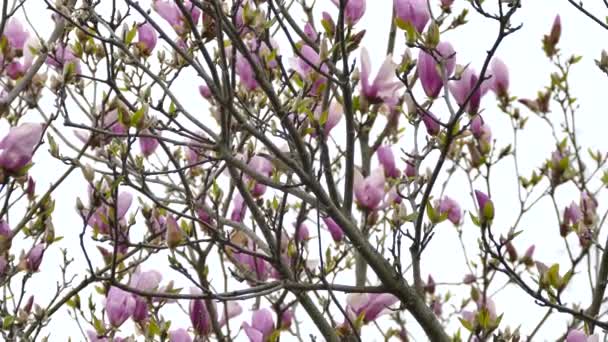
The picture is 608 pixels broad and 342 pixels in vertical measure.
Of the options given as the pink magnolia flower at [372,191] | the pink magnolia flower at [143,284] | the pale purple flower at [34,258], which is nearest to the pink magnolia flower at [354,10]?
the pink magnolia flower at [372,191]

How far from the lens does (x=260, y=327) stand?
6.84 ft

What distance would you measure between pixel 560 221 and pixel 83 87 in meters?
1.46

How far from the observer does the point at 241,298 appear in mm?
1651

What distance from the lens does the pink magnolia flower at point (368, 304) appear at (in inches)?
76.1

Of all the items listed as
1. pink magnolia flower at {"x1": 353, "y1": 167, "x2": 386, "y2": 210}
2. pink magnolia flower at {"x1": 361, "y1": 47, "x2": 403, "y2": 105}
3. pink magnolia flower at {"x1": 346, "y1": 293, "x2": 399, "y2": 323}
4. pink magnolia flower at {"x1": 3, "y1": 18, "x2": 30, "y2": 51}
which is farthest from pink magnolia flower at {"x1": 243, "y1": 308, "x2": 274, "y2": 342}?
pink magnolia flower at {"x1": 3, "y1": 18, "x2": 30, "y2": 51}

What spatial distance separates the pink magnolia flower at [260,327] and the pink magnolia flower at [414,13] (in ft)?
2.73

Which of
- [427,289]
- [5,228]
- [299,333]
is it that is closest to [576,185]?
[427,289]

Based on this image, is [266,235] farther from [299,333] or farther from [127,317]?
[299,333]

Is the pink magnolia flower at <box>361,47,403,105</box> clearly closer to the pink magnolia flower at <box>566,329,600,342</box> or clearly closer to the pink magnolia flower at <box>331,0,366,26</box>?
the pink magnolia flower at <box>331,0,366,26</box>

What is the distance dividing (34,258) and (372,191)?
0.89 m

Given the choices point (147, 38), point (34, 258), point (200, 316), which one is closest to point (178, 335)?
point (200, 316)

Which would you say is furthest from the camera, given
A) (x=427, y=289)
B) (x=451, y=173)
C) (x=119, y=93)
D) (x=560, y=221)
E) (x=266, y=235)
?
(x=427, y=289)

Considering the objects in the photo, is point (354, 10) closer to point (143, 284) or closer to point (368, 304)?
point (368, 304)

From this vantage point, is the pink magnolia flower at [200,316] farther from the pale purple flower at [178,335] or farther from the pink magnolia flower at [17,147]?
the pink magnolia flower at [17,147]
